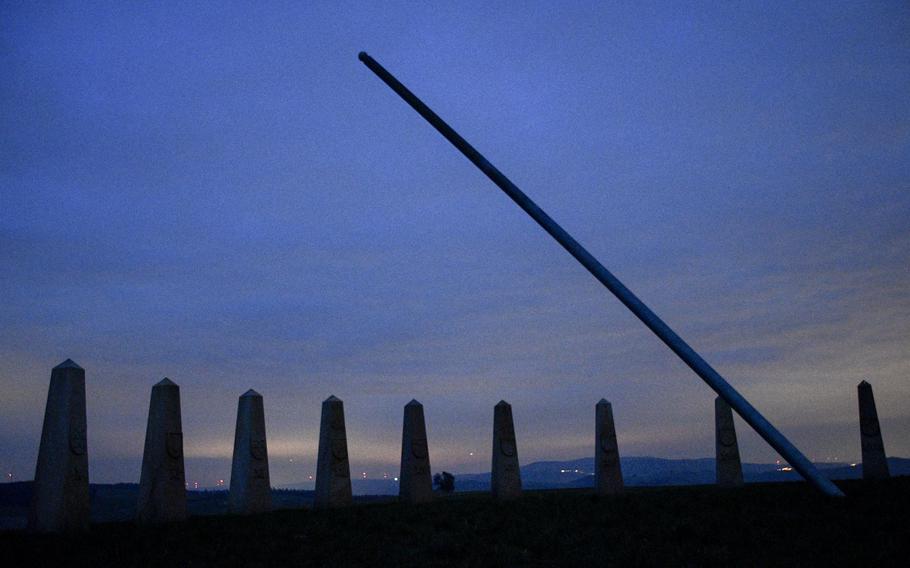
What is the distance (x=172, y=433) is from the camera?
15961mm

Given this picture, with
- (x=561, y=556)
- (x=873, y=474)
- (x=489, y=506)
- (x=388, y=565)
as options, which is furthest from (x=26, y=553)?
(x=873, y=474)

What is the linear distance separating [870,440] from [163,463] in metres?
17.6

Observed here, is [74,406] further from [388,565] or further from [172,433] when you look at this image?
[388,565]

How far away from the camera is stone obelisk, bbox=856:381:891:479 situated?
19922mm

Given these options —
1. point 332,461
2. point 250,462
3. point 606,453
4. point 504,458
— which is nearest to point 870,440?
point 606,453

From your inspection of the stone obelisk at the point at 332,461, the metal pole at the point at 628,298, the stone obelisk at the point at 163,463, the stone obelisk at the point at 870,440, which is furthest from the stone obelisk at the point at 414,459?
the stone obelisk at the point at 870,440

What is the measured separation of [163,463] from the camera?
51.4 ft

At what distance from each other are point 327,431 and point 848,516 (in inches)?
482

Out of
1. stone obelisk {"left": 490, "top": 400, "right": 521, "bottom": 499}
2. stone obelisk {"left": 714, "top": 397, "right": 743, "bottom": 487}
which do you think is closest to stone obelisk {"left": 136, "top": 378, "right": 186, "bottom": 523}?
stone obelisk {"left": 490, "top": 400, "right": 521, "bottom": 499}

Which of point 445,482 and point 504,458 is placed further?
point 445,482

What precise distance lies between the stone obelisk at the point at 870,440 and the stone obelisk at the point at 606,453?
21.1 feet

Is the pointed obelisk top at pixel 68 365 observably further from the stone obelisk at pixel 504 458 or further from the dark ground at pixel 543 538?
the stone obelisk at pixel 504 458

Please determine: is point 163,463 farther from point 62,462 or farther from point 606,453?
point 606,453

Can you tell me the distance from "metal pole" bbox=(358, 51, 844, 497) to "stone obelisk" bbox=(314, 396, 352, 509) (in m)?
8.13
